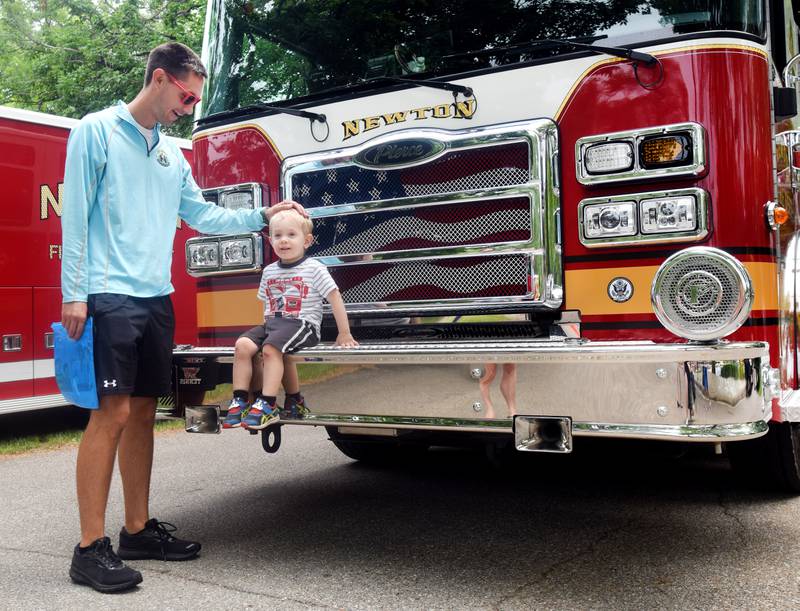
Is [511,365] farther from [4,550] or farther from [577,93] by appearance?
[4,550]

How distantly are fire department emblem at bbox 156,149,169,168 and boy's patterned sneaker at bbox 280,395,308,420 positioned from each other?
3.72ft

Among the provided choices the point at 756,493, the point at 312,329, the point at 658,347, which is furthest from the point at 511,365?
the point at 756,493

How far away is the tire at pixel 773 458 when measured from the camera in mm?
4383

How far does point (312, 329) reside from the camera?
382cm

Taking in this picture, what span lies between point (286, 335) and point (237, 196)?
3.66ft

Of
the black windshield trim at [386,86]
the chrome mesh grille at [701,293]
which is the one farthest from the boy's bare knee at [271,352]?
the chrome mesh grille at [701,293]

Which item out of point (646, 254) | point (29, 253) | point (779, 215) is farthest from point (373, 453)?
point (29, 253)

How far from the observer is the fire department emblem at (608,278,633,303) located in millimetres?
3551

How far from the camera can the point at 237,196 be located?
179 inches

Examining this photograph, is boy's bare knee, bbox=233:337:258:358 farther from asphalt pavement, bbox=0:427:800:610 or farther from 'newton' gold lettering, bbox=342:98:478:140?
'newton' gold lettering, bbox=342:98:478:140

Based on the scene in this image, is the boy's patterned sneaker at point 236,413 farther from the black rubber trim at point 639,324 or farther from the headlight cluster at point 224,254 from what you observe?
the black rubber trim at point 639,324

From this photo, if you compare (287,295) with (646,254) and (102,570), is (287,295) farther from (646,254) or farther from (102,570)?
(646,254)

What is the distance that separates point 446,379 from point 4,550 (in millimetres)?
2265

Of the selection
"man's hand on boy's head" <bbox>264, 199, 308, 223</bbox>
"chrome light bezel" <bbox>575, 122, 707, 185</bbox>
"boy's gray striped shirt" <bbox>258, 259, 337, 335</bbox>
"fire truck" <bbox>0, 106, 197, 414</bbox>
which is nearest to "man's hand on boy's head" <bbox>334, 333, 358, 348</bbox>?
"boy's gray striped shirt" <bbox>258, 259, 337, 335</bbox>
